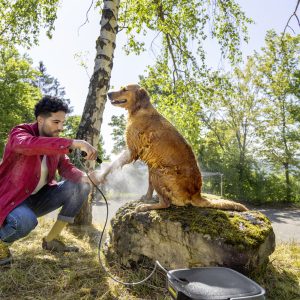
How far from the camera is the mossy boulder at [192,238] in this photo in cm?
282

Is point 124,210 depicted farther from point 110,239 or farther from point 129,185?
point 129,185

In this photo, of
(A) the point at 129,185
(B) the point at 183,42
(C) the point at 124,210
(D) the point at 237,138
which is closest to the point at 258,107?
(D) the point at 237,138

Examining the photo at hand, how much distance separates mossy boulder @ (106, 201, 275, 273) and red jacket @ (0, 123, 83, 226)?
3.49 ft

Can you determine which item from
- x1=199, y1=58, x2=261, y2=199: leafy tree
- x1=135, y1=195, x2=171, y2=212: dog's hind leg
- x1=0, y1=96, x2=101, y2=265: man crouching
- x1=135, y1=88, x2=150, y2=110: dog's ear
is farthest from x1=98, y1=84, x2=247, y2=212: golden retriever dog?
x1=199, y1=58, x2=261, y2=199: leafy tree

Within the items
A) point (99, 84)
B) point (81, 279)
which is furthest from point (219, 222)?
point (99, 84)

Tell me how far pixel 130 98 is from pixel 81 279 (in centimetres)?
212

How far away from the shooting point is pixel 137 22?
23.6 ft

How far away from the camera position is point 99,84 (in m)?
5.38

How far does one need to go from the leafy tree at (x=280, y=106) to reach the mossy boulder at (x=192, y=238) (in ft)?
49.5

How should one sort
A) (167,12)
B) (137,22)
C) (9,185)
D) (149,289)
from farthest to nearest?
(167,12) < (137,22) < (9,185) < (149,289)

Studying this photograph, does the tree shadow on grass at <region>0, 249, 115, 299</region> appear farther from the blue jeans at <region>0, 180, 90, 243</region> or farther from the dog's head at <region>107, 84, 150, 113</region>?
the dog's head at <region>107, 84, 150, 113</region>

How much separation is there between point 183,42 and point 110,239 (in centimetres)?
582

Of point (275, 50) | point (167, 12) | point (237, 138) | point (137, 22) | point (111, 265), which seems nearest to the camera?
point (111, 265)

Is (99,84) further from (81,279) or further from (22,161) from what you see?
(81,279)
